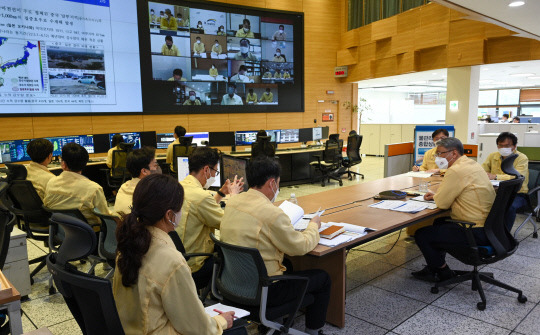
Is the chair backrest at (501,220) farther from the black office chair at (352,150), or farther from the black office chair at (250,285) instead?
the black office chair at (352,150)

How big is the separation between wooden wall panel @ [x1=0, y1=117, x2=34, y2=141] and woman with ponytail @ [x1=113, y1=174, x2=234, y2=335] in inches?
278

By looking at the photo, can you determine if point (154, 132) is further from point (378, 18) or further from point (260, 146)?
point (378, 18)

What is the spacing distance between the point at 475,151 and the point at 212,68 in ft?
20.1

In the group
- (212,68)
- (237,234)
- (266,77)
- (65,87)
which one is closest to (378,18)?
(266,77)

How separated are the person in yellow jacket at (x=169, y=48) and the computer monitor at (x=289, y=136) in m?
3.15

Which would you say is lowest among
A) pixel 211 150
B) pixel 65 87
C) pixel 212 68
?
pixel 211 150

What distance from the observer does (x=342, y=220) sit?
301cm

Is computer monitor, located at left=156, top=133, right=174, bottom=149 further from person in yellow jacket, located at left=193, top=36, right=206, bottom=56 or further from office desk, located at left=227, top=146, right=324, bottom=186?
person in yellow jacket, located at left=193, top=36, right=206, bottom=56

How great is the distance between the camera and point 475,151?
6000 millimetres

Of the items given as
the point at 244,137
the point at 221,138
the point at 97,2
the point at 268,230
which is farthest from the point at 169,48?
the point at 268,230

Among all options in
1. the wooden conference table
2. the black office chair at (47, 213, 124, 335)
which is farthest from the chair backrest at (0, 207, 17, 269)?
the wooden conference table

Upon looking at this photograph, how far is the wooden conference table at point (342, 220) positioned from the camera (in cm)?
268

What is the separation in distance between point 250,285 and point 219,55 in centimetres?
812

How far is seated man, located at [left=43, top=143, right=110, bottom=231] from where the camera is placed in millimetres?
3334
